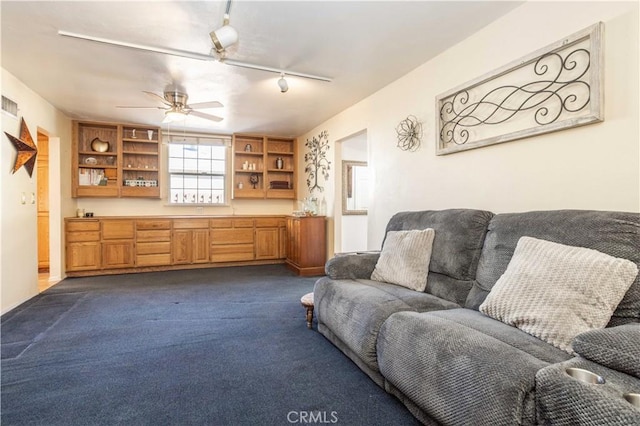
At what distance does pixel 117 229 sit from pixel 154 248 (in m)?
0.62

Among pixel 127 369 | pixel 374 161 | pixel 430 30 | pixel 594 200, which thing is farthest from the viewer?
pixel 374 161

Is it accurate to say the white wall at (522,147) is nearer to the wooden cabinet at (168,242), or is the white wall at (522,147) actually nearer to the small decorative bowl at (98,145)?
the wooden cabinet at (168,242)

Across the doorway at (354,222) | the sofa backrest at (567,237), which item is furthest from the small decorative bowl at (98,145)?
the sofa backrest at (567,237)

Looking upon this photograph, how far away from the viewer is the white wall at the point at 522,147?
1727 mm

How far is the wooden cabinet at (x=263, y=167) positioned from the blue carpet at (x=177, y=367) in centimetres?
298

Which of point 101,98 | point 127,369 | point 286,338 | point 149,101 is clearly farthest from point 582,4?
point 101,98

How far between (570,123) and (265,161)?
16.6 feet

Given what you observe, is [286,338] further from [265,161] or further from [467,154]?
[265,161]

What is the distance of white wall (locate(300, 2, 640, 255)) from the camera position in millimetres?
1727

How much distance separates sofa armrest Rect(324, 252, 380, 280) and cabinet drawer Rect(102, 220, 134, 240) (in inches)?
160

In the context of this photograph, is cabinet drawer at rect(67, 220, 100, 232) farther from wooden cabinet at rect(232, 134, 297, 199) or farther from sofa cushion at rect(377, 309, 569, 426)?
sofa cushion at rect(377, 309, 569, 426)

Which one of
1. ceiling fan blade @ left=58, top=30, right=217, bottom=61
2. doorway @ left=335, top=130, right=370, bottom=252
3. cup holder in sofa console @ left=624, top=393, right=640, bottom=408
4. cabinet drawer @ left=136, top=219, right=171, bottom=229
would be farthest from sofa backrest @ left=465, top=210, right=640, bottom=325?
cabinet drawer @ left=136, top=219, right=171, bottom=229

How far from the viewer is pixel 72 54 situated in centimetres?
291

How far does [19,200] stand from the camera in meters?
3.53
